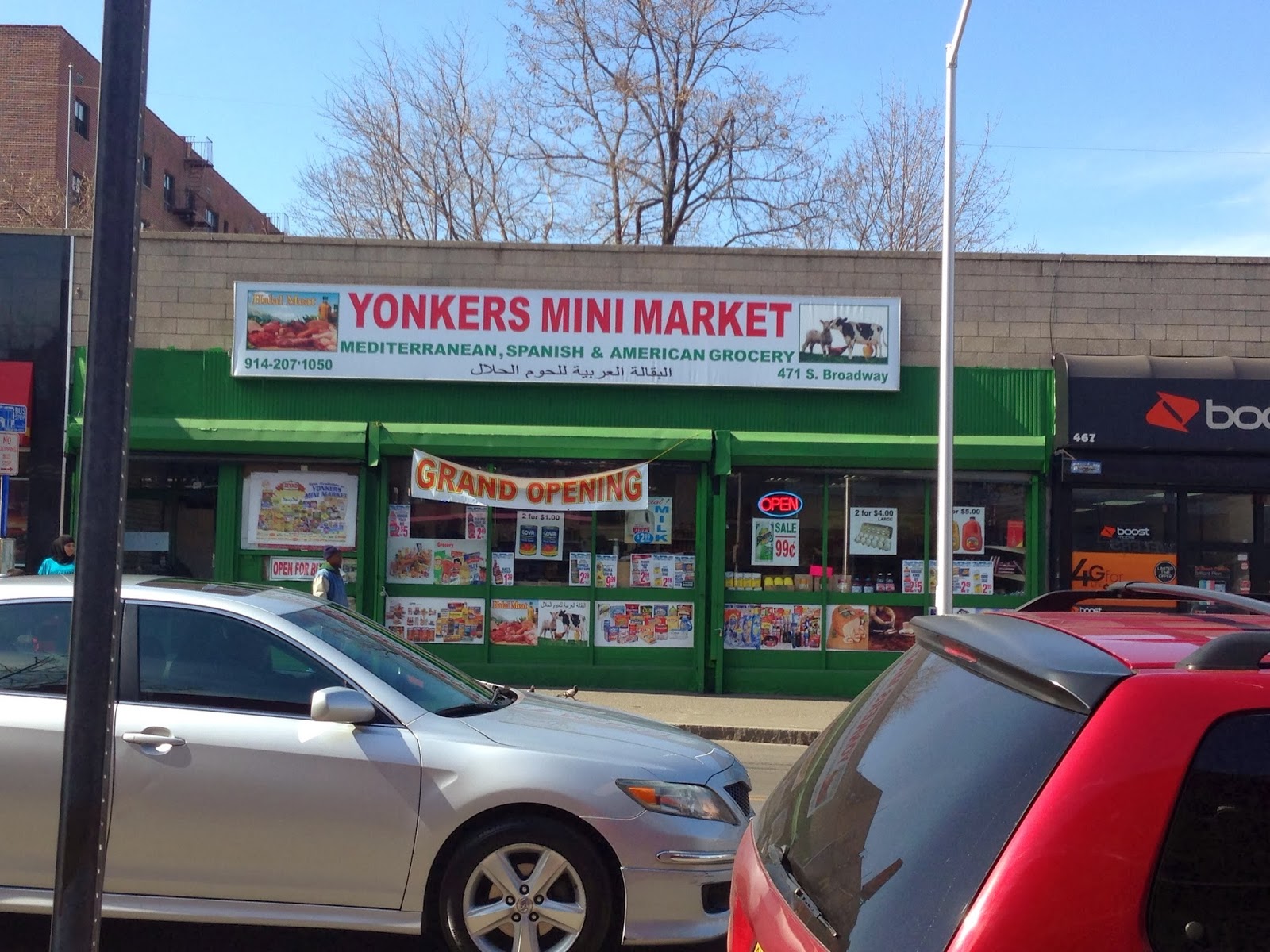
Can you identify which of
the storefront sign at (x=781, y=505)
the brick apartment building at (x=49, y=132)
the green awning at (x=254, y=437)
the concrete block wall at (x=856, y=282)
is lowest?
the storefront sign at (x=781, y=505)

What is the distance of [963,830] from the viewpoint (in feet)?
6.26

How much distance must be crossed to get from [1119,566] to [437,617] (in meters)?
8.19

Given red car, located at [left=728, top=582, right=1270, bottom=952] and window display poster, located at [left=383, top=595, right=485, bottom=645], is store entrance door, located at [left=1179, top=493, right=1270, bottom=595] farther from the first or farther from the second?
red car, located at [left=728, top=582, right=1270, bottom=952]

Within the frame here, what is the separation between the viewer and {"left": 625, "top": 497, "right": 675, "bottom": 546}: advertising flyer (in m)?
13.7

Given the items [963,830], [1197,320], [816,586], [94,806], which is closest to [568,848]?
[94,806]

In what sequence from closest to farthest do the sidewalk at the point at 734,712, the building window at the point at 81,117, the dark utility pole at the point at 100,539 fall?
1. the dark utility pole at the point at 100,539
2. the sidewalk at the point at 734,712
3. the building window at the point at 81,117

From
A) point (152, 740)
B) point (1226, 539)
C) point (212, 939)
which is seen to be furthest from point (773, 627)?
point (152, 740)

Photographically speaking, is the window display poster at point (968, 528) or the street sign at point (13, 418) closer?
the street sign at point (13, 418)

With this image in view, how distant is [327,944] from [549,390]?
922cm

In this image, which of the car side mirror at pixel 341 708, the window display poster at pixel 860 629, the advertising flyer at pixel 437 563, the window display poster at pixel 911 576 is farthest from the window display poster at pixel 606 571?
the car side mirror at pixel 341 708

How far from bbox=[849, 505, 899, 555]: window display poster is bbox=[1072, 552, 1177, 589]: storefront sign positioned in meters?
2.19

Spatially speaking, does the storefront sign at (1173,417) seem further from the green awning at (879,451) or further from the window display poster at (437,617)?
the window display poster at (437,617)

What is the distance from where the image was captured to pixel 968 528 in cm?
1373

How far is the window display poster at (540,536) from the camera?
44.8 feet
